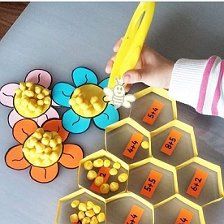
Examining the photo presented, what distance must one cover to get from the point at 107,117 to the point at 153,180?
0.13 m

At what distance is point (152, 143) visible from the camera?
66 cm

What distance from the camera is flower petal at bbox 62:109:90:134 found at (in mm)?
677

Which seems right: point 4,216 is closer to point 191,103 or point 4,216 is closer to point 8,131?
point 8,131

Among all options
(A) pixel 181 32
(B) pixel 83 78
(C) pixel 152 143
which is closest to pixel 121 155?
(C) pixel 152 143

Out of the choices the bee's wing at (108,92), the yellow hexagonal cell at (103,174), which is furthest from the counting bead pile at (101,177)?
the bee's wing at (108,92)

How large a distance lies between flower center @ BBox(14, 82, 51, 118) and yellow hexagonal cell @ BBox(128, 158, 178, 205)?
0.57 ft

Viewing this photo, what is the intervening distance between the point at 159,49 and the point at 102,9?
0.14 m

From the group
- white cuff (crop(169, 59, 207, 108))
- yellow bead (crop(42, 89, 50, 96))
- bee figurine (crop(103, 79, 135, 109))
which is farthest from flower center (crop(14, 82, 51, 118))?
white cuff (crop(169, 59, 207, 108))

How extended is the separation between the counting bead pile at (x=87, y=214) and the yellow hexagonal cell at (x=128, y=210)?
1 cm

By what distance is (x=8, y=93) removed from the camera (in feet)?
2.30

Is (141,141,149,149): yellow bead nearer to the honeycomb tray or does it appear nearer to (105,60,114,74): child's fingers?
the honeycomb tray

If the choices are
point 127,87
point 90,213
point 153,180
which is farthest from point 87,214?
point 127,87

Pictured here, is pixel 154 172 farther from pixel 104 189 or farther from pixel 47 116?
pixel 47 116

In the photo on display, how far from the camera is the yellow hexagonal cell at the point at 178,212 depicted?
0.61 meters
